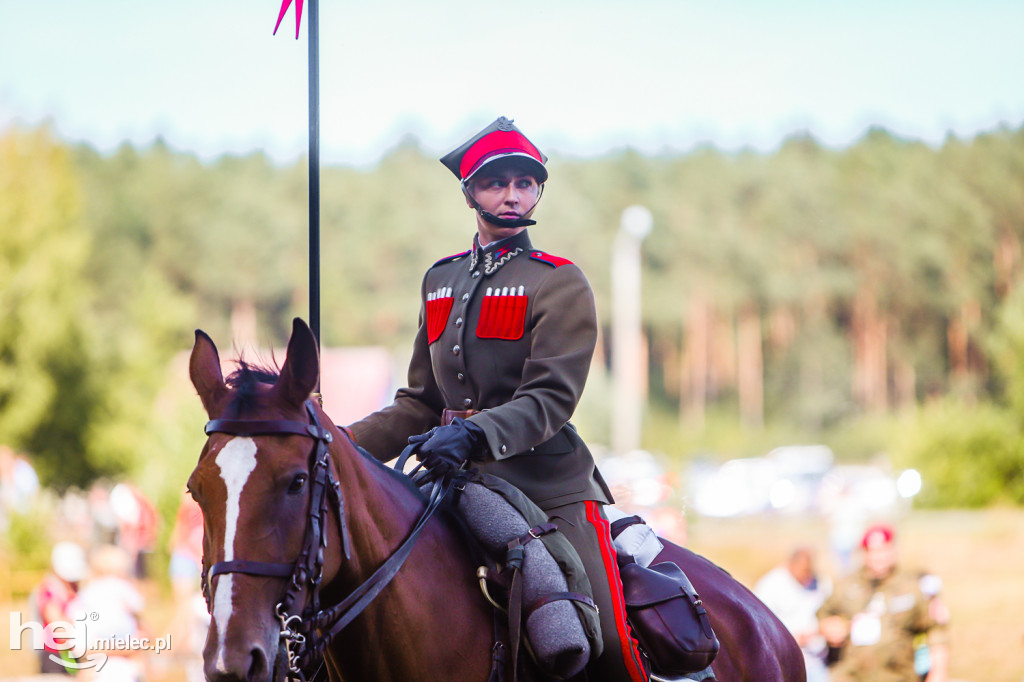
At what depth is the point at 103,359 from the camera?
36000mm

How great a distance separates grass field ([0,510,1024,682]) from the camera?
1254cm

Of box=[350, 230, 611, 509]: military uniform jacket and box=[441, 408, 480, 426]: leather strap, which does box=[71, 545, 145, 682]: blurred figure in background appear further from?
box=[441, 408, 480, 426]: leather strap

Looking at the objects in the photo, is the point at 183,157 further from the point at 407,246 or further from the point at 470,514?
the point at 470,514

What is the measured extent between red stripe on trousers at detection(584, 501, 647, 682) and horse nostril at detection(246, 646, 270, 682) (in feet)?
3.90

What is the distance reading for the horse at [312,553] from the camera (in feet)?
8.46

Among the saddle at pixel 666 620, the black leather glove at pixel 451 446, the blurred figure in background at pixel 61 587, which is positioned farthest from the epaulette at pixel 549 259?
A: the blurred figure in background at pixel 61 587

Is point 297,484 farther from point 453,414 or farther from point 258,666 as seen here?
point 453,414

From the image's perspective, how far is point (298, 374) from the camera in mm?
2812

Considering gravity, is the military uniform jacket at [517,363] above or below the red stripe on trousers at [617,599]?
above

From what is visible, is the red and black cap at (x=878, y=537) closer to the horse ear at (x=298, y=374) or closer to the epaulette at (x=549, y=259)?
the epaulette at (x=549, y=259)

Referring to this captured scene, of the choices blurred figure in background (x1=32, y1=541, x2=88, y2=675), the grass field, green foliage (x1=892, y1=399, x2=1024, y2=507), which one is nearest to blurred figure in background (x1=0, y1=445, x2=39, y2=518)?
the grass field

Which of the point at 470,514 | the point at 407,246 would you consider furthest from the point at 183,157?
the point at 470,514

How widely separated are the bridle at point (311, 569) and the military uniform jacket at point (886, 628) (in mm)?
5961

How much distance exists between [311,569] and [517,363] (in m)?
1.08
